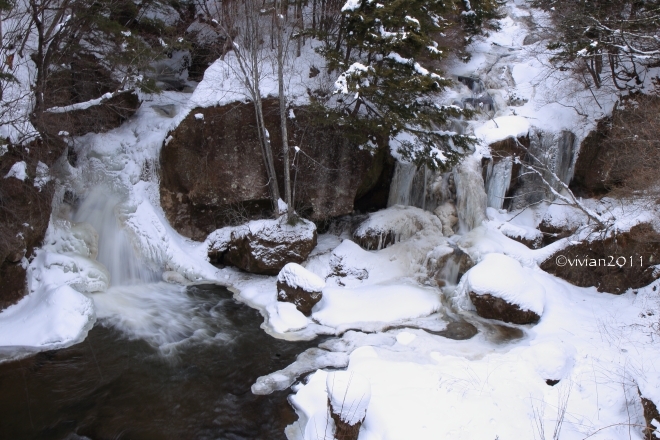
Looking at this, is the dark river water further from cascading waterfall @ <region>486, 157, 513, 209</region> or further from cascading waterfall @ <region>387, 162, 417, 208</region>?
cascading waterfall @ <region>486, 157, 513, 209</region>

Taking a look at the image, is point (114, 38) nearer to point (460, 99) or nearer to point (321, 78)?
point (321, 78)

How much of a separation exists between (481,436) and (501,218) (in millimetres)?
8494

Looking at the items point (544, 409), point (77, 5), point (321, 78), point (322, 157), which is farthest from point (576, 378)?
point (77, 5)

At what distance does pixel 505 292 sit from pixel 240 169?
7.35 m

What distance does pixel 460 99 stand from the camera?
14.5 meters

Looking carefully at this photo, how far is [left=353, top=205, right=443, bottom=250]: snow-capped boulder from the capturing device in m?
11.8

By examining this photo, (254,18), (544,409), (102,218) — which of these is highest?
(254,18)

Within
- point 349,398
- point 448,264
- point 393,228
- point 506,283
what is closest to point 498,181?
point 393,228

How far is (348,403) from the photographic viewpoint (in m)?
4.96

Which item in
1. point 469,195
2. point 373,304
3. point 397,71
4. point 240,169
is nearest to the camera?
point 373,304

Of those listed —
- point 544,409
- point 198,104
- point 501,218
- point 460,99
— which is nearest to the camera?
point 544,409

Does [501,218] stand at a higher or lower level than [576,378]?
higher

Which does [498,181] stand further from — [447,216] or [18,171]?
[18,171]

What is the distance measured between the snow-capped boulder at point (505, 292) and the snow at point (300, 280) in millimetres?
3271
